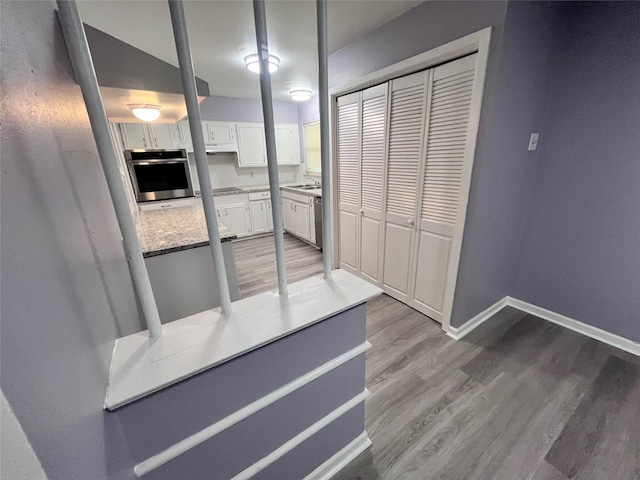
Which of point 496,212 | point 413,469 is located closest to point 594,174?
point 496,212

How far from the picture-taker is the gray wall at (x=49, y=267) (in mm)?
281

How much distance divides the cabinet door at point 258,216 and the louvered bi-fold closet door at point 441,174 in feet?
10.2

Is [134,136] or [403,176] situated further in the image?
[134,136]

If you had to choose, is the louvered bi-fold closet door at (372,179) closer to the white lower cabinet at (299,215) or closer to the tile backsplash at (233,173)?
the white lower cabinet at (299,215)

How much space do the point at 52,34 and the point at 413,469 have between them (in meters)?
1.90

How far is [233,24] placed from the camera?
1875 mm

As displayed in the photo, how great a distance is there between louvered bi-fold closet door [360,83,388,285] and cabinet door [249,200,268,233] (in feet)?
7.98

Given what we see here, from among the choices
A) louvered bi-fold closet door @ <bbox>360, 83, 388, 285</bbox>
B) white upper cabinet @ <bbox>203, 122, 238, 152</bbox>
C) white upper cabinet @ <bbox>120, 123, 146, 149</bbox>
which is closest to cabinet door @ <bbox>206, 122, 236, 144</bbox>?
white upper cabinet @ <bbox>203, 122, 238, 152</bbox>

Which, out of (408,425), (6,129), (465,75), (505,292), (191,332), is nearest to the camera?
(6,129)

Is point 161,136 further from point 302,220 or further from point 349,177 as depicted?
point 349,177

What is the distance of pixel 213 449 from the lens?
2.58ft

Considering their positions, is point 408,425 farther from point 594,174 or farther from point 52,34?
point 594,174

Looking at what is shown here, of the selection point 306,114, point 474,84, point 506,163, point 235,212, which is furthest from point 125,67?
point 306,114

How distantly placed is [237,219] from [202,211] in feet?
5.97
